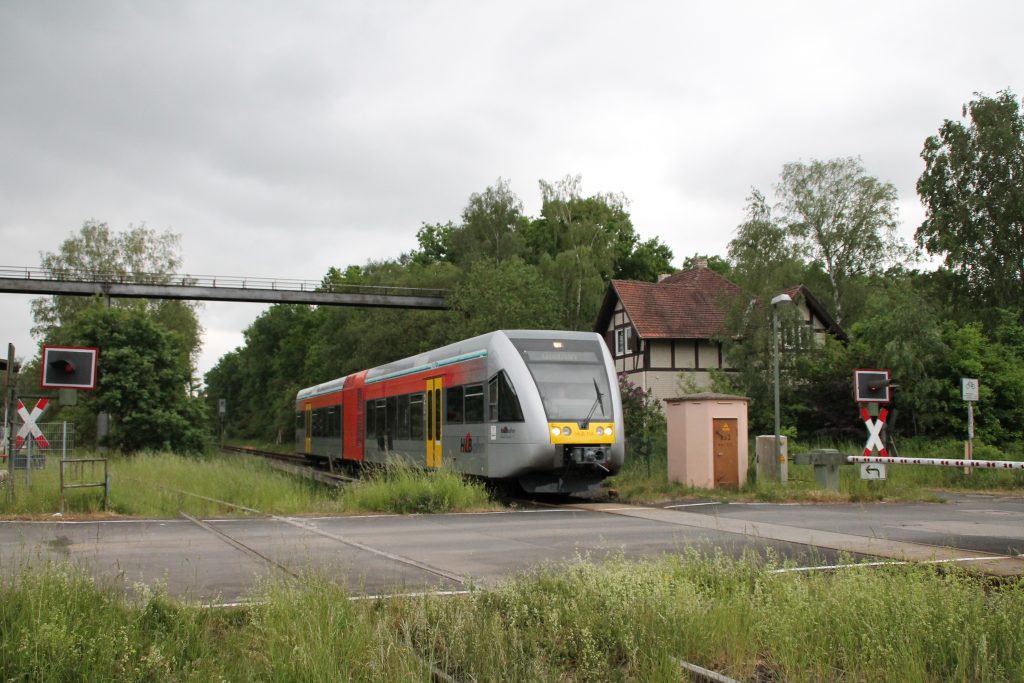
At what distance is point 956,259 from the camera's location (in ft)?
160

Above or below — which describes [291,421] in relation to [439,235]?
below

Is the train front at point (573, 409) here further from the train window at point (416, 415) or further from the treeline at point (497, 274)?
the treeline at point (497, 274)

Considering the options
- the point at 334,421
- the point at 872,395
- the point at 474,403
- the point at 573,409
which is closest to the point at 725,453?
the point at 872,395

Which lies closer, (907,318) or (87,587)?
(87,587)

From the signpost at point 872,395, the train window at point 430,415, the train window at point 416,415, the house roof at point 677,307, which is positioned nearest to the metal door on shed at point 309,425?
the house roof at point 677,307

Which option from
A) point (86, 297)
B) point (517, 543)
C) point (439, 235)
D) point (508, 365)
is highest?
point (439, 235)

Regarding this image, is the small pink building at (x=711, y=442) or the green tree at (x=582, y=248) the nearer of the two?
the small pink building at (x=711, y=442)

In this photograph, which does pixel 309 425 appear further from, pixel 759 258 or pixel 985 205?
pixel 985 205

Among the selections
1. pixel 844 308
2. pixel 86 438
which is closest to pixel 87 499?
pixel 86 438

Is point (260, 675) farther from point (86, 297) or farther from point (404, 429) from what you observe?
point (86, 297)

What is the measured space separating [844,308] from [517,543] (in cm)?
4796

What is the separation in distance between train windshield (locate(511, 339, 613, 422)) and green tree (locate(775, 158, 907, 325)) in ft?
129

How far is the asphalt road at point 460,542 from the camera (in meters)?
8.95

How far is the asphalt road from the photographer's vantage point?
8.95 m
